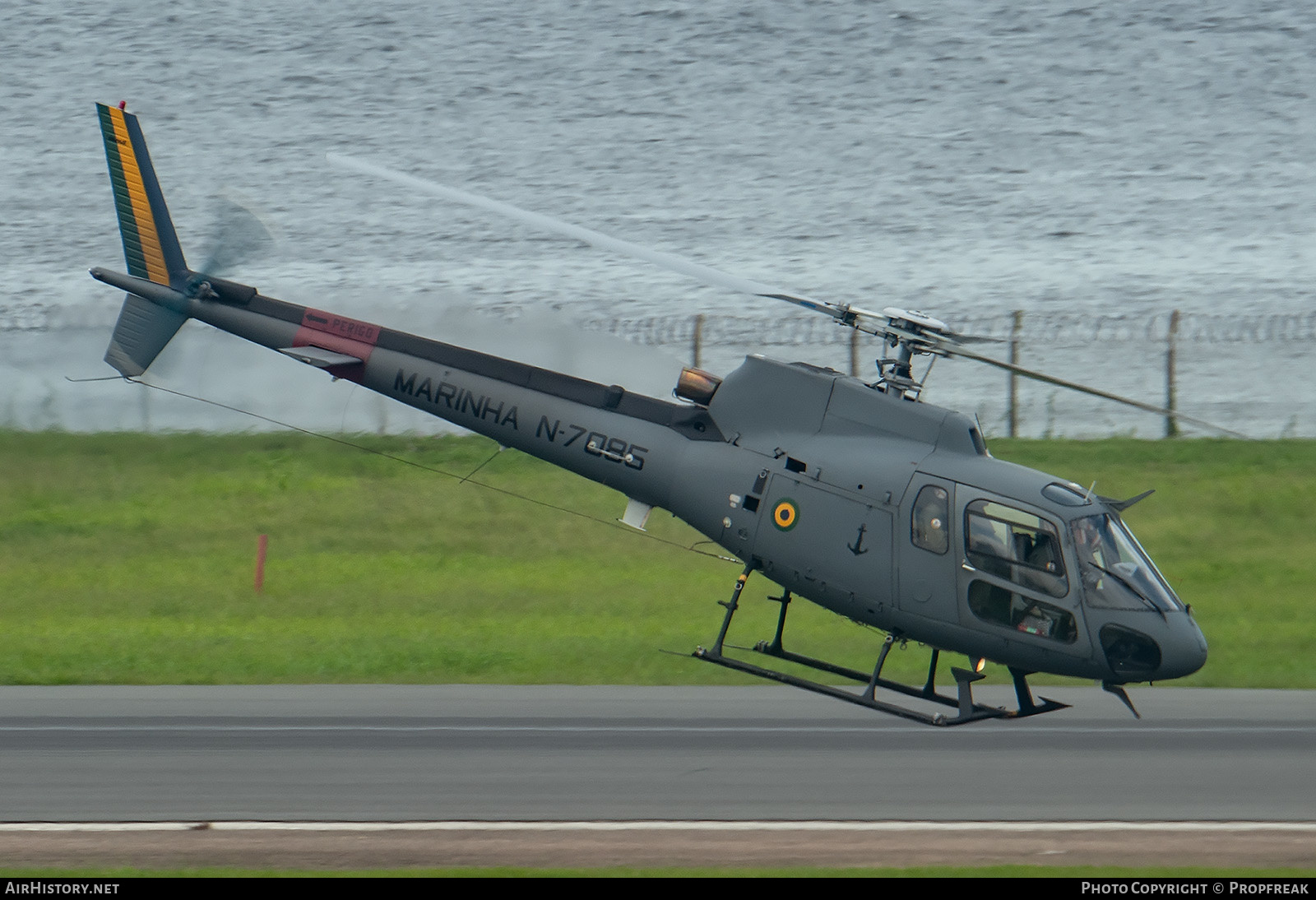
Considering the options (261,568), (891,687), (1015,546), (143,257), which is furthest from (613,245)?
(261,568)

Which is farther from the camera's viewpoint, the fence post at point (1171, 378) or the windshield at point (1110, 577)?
the fence post at point (1171, 378)

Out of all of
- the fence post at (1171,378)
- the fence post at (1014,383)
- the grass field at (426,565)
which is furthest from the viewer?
the fence post at (1171,378)

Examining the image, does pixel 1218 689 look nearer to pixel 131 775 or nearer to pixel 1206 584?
pixel 1206 584

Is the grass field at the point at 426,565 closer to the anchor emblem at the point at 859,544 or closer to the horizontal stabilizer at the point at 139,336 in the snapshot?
the horizontal stabilizer at the point at 139,336

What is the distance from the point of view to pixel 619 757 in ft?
41.9

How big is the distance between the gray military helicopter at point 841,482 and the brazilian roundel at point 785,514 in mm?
16

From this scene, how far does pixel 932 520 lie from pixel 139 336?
811 centimetres

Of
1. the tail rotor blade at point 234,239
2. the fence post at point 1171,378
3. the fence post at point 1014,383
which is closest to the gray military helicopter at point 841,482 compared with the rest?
the tail rotor blade at point 234,239

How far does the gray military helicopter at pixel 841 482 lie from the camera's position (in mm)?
11148

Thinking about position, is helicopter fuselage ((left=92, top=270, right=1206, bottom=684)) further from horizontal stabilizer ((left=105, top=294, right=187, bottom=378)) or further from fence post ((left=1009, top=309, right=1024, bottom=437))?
fence post ((left=1009, top=309, right=1024, bottom=437))

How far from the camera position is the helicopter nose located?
36.4ft

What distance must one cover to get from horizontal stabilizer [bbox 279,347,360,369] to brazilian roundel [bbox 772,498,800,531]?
433cm

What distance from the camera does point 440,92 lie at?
35406 mm

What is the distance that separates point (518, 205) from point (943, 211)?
9.82 metres
